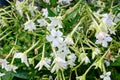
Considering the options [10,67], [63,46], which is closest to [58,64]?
[63,46]

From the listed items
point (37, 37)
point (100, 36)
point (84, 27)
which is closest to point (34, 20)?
point (37, 37)

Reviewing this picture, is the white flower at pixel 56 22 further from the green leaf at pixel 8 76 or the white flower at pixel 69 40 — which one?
the green leaf at pixel 8 76

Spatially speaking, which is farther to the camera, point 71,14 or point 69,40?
point 71,14

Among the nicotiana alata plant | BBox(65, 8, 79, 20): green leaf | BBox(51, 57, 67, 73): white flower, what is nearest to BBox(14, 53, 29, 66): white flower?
the nicotiana alata plant

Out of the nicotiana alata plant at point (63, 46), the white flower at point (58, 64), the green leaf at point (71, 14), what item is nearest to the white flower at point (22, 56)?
the nicotiana alata plant at point (63, 46)

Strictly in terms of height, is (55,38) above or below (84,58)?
above

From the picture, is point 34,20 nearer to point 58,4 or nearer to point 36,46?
point 36,46

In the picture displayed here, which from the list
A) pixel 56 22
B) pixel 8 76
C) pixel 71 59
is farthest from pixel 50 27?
pixel 8 76

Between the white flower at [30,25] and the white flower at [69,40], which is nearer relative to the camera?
the white flower at [69,40]

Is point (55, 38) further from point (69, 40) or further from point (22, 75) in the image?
point (22, 75)
